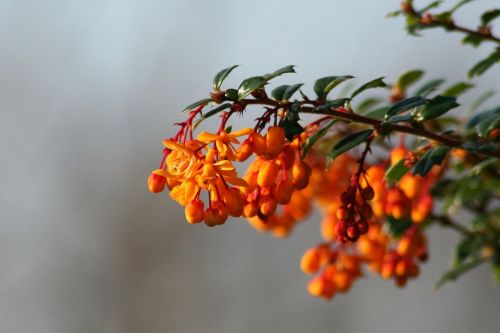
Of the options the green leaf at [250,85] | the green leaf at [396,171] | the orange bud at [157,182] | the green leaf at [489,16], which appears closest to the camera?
the green leaf at [250,85]

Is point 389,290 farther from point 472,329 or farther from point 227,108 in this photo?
point 227,108

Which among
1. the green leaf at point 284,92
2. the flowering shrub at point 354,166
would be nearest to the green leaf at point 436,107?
the flowering shrub at point 354,166

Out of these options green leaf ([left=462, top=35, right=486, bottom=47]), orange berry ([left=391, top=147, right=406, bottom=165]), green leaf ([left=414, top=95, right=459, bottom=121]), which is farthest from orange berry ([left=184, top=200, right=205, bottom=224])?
green leaf ([left=462, top=35, right=486, bottom=47])

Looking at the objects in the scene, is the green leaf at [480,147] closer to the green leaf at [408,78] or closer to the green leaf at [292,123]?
the green leaf at [292,123]

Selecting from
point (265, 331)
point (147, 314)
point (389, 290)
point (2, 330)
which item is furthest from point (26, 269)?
point (389, 290)

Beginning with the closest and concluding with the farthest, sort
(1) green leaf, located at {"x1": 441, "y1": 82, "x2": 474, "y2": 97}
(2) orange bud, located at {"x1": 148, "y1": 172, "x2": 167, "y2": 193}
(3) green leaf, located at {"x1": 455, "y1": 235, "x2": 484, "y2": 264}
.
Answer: (2) orange bud, located at {"x1": 148, "y1": 172, "x2": 167, "y2": 193}
(1) green leaf, located at {"x1": 441, "y1": 82, "x2": 474, "y2": 97}
(3) green leaf, located at {"x1": 455, "y1": 235, "x2": 484, "y2": 264}

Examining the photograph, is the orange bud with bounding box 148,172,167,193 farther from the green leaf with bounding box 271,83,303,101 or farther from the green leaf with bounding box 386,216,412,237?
the green leaf with bounding box 386,216,412,237
